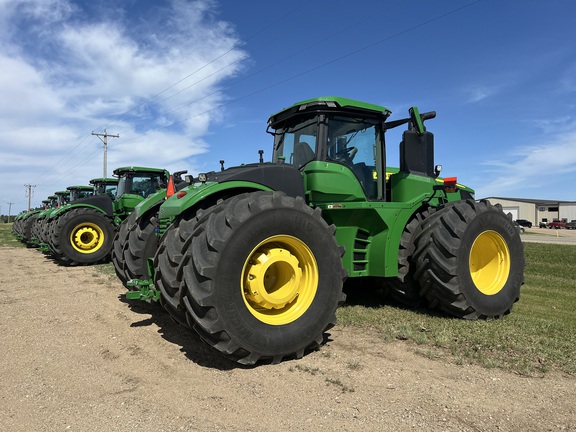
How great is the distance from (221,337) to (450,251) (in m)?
2.96

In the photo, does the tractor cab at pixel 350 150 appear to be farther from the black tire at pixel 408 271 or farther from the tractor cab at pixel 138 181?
the tractor cab at pixel 138 181

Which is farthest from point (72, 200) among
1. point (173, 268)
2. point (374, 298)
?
point (173, 268)

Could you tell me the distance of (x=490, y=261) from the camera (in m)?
5.78

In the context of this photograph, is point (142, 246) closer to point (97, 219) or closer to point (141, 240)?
point (141, 240)

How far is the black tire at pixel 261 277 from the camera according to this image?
3.52 m

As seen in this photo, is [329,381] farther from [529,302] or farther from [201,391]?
[529,302]

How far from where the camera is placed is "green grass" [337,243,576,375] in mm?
3793

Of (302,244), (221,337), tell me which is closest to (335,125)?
(302,244)

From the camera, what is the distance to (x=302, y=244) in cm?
409

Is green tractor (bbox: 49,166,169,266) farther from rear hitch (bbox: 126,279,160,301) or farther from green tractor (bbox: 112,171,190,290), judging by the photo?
rear hitch (bbox: 126,279,160,301)

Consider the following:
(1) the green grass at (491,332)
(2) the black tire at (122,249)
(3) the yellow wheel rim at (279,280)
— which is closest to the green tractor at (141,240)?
(2) the black tire at (122,249)

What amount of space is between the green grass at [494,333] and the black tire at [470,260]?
22 centimetres

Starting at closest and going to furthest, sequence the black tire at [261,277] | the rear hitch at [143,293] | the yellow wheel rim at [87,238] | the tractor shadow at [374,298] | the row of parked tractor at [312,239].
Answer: the black tire at [261,277] < the row of parked tractor at [312,239] < the rear hitch at [143,293] < the tractor shadow at [374,298] < the yellow wheel rim at [87,238]

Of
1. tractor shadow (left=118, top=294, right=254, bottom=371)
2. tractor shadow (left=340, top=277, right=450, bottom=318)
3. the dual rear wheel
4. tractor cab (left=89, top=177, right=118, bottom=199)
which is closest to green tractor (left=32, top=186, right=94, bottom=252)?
tractor cab (left=89, top=177, right=118, bottom=199)
